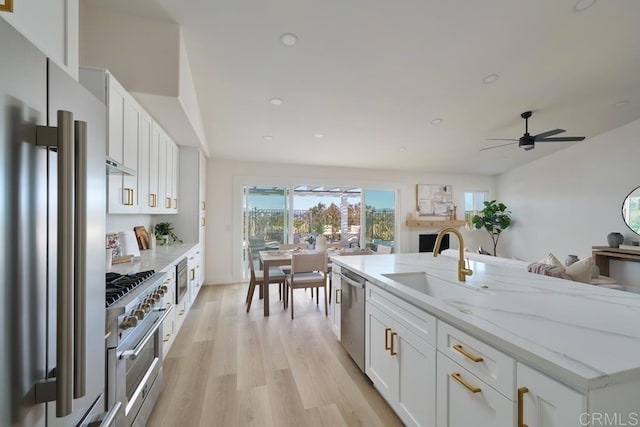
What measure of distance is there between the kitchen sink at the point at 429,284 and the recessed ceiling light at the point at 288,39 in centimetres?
222

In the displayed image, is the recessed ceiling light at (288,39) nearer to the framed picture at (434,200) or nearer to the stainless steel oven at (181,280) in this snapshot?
the stainless steel oven at (181,280)

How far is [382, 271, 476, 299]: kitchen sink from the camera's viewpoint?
175 centimetres

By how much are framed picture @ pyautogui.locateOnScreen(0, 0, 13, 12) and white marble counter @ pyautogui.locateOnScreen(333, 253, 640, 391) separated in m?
1.88

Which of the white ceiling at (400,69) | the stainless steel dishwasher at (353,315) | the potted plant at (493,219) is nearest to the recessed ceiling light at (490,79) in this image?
the white ceiling at (400,69)

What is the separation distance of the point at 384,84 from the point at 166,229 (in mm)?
3468

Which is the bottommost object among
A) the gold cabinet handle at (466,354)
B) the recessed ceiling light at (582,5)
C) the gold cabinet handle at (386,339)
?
the gold cabinet handle at (386,339)

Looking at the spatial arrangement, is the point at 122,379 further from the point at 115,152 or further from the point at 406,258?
the point at 406,258

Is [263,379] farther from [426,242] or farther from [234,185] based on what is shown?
[426,242]

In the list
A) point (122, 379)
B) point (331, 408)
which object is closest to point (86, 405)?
point (122, 379)

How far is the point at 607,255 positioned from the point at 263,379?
608 cm

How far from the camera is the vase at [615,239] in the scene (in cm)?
466

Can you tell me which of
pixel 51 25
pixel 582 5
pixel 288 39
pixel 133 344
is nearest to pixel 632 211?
pixel 582 5

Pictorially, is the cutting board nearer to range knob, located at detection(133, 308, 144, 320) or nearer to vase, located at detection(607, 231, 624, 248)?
range knob, located at detection(133, 308, 144, 320)

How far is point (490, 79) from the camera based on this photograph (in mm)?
3172
